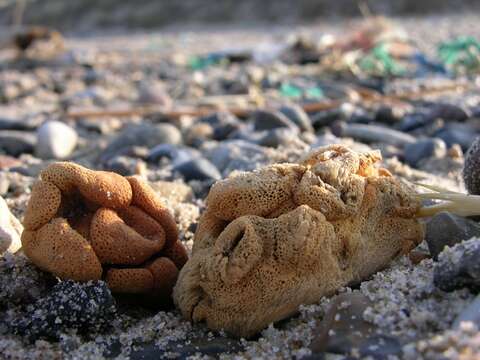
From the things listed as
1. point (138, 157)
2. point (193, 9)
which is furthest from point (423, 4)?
point (138, 157)

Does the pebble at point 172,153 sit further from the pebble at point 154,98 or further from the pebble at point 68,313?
the pebble at point 154,98

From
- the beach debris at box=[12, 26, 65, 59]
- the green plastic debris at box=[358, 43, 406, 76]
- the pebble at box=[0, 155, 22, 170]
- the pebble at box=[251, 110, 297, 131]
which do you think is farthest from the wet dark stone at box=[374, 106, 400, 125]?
the beach debris at box=[12, 26, 65, 59]

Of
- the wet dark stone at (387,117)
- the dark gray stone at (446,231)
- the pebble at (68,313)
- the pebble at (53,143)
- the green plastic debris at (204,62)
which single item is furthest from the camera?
the green plastic debris at (204,62)

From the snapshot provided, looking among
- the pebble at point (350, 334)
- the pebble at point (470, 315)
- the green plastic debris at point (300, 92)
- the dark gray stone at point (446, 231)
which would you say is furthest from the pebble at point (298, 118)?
the pebble at point (470, 315)

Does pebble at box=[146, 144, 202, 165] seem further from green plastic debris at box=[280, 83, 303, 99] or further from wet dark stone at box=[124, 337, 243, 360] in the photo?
green plastic debris at box=[280, 83, 303, 99]

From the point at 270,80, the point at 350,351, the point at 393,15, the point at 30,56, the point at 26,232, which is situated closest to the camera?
the point at 350,351

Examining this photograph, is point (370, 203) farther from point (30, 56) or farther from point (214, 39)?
point (214, 39)
